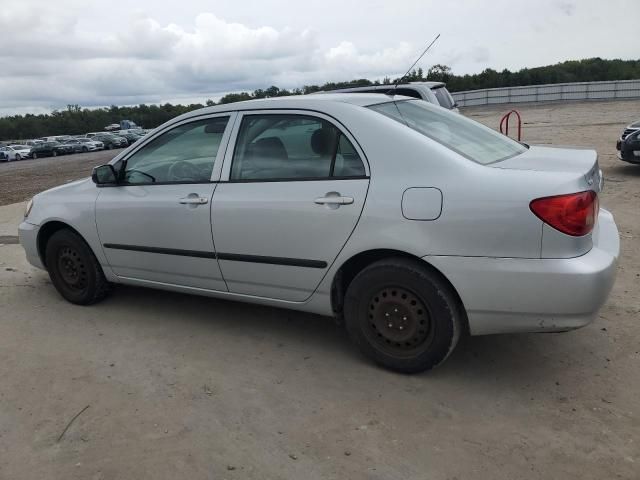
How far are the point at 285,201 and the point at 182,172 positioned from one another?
98 cm

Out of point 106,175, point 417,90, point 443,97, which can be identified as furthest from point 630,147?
point 106,175

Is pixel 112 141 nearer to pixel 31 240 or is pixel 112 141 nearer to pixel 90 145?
pixel 90 145

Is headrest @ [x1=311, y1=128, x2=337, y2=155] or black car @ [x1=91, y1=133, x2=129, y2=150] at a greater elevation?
Answer: black car @ [x1=91, y1=133, x2=129, y2=150]

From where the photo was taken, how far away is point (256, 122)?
3652 millimetres

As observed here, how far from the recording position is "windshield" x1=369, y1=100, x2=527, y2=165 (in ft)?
10.6

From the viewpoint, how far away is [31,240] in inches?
187

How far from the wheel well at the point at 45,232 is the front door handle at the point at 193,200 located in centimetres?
135

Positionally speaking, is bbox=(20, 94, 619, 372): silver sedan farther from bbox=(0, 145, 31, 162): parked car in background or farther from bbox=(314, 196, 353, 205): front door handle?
bbox=(0, 145, 31, 162): parked car in background

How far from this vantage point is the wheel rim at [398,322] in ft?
10.1

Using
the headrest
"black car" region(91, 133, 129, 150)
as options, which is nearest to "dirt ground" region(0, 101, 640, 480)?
the headrest

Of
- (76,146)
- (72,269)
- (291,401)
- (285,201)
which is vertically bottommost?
(291,401)

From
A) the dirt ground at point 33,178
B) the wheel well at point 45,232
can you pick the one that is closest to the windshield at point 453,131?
the wheel well at point 45,232

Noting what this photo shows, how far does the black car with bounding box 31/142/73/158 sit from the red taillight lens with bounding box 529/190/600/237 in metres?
43.3

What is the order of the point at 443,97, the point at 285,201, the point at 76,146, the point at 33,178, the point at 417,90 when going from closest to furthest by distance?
the point at 285,201, the point at 417,90, the point at 443,97, the point at 33,178, the point at 76,146
